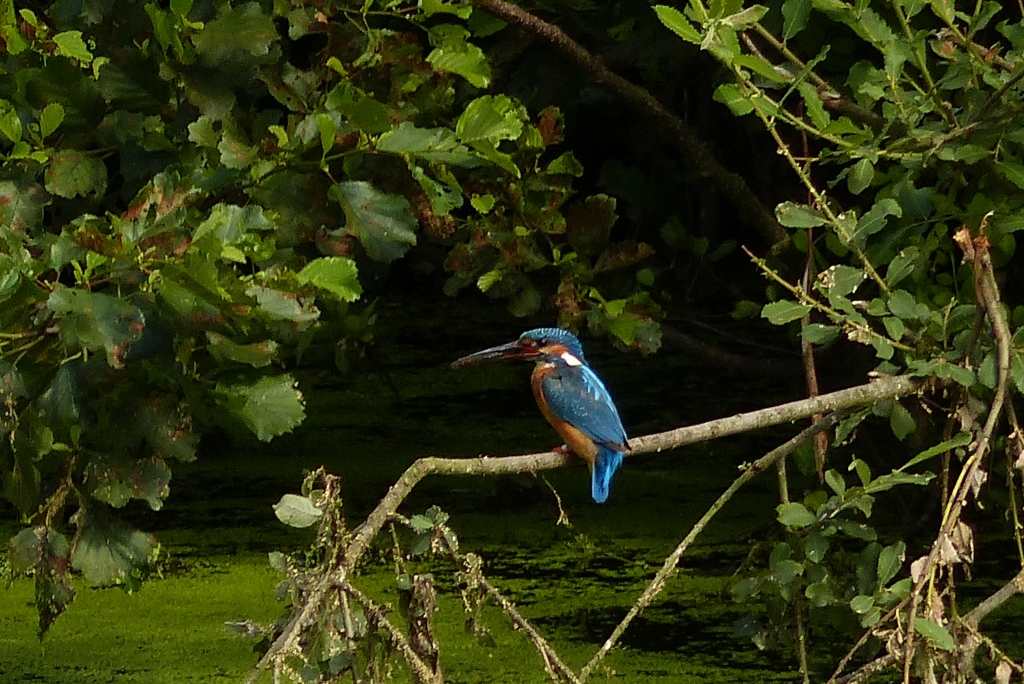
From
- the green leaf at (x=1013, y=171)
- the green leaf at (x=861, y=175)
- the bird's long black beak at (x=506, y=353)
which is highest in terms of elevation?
the green leaf at (x=861, y=175)

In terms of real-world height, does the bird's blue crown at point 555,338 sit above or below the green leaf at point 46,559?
above

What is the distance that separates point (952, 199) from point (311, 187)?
3.02 feet

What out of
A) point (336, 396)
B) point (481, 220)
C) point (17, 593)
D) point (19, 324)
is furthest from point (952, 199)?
point (336, 396)

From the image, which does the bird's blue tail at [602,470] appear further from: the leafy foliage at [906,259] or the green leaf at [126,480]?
the green leaf at [126,480]

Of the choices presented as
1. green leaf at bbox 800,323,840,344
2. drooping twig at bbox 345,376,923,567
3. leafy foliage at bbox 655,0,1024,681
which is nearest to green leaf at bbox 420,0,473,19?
leafy foliage at bbox 655,0,1024,681

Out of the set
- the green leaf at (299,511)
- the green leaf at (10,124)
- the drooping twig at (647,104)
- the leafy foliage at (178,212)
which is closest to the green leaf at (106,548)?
the leafy foliage at (178,212)

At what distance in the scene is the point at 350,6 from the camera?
2.65 m

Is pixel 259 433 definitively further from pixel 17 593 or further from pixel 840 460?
pixel 840 460

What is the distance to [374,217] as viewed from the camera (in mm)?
2260

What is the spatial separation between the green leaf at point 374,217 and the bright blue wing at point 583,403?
307mm

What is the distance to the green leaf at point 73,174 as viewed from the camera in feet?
7.46

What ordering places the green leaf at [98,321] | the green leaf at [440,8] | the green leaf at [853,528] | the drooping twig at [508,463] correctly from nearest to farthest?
the drooping twig at [508,463] → the green leaf at [98,321] → the green leaf at [853,528] → the green leaf at [440,8]

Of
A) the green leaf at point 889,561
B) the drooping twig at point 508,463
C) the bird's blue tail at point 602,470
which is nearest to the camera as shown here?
the drooping twig at point 508,463

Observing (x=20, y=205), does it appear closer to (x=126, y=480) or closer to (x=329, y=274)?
(x=126, y=480)
